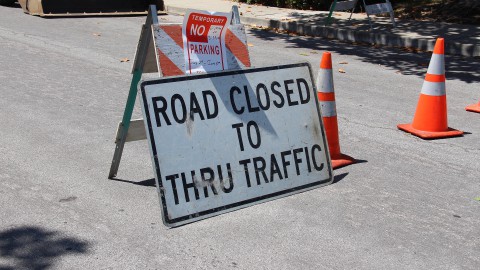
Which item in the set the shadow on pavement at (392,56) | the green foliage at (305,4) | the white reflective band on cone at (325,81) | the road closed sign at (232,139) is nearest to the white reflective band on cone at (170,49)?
the road closed sign at (232,139)

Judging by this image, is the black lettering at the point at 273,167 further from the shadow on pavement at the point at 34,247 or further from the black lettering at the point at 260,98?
the shadow on pavement at the point at 34,247

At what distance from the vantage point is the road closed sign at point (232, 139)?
447 cm

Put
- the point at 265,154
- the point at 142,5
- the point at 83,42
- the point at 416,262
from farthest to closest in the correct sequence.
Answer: the point at 142,5
the point at 83,42
the point at 265,154
the point at 416,262

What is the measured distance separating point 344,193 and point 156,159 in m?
1.56

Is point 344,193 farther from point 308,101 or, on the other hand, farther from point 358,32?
point 358,32

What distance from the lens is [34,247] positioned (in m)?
4.29

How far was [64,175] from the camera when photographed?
562 cm

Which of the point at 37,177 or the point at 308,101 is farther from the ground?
the point at 308,101

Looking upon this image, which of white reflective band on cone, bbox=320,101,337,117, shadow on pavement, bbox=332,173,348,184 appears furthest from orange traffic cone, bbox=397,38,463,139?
shadow on pavement, bbox=332,173,348,184

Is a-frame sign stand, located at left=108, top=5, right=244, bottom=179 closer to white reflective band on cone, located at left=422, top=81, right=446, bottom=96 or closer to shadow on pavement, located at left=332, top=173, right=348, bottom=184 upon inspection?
shadow on pavement, located at left=332, top=173, right=348, bottom=184

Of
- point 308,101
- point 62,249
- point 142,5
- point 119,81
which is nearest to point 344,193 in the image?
point 308,101

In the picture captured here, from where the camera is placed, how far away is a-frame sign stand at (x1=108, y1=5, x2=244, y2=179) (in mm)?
4988

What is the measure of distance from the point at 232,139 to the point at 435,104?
9.08 feet

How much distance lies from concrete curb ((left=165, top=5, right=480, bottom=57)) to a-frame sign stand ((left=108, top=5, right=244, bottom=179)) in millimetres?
7329
